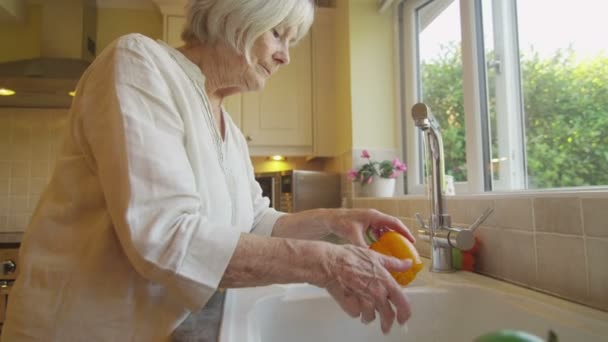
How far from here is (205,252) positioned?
445 mm

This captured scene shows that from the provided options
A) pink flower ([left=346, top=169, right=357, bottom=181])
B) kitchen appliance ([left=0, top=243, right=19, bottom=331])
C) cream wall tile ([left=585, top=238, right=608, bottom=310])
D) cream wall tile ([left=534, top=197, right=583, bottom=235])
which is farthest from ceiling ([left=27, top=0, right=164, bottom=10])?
cream wall tile ([left=585, top=238, right=608, bottom=310])

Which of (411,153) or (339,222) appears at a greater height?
(411,153)

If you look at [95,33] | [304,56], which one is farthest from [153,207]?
[95,33]

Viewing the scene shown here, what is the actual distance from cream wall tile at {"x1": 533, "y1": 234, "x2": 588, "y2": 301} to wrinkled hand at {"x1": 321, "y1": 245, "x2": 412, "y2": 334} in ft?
1.22

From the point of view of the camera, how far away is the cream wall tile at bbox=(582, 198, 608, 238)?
57cm

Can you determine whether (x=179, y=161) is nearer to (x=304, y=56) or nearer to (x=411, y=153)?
(x=411, y=153)

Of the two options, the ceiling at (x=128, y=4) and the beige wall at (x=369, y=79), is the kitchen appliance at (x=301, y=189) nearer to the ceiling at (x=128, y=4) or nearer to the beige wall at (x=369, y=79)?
the beige wall at (x=369, y=79)

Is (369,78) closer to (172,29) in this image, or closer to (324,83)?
(324,83)

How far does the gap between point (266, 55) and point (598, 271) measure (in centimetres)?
74

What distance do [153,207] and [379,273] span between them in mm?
287

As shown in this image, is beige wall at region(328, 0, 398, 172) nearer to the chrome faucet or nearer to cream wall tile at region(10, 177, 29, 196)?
the chrome faucet

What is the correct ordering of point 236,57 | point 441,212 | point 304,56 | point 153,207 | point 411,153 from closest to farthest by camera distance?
point 153,207
point 236,57
point 441,212
point 411,153
point 304,56

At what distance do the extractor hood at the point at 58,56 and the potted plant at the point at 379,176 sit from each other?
1.57 meters

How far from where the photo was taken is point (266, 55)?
2.73 ft
